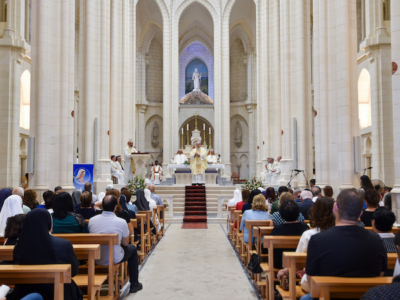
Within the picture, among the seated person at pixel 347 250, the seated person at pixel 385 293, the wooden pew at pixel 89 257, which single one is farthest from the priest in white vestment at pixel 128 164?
the seated person at pixel 385 293

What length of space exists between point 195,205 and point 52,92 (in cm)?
822

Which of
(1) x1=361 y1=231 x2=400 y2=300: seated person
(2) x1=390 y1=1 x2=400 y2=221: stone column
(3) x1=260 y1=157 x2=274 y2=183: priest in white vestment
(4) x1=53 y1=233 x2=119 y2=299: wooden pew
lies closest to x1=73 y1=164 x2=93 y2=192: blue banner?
(4) x1=53 y1=233 x2=119 y2=299: wooden pew

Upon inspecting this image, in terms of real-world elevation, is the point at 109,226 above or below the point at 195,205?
above

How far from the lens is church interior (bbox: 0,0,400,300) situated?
897 cm

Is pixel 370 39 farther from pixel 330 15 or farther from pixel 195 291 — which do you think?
pixel 195 291

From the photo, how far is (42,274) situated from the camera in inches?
129

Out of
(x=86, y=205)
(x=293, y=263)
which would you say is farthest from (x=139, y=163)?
(x=293, y=263)

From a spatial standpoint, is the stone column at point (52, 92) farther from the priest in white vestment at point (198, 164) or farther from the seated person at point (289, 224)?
the priest in white vestment at point (198, 164)

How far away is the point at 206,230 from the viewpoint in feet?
42.4

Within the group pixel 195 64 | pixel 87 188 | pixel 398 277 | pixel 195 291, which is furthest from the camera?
pixel 195 64

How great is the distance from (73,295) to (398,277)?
291 centimetres

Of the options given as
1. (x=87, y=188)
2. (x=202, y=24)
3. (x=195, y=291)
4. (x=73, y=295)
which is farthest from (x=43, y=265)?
(x=202, y=24)

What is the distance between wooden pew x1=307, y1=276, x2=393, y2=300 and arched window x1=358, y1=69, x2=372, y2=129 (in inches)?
664

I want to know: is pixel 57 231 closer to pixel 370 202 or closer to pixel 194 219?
pixel 370 202
